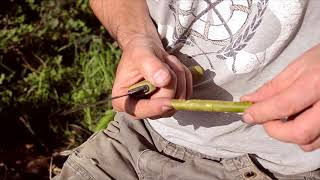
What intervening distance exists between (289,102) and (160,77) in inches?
12.4

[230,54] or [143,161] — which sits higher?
[230,54]

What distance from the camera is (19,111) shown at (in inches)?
95.8

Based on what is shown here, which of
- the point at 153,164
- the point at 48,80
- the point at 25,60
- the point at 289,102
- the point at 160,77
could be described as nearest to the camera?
the point at 289,102

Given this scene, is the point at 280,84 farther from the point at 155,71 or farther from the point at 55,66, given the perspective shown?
the point at 55,66

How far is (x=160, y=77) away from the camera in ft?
3.72

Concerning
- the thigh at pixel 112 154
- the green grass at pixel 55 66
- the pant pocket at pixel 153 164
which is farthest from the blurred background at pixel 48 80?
the pant pocket at pixel 153 164

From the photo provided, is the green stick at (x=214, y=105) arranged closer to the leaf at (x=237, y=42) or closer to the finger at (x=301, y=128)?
the finger at (x=301, y=128)

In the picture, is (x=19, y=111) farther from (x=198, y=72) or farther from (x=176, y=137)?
(x=198, y=72)

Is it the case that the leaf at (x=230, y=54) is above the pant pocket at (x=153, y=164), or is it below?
above

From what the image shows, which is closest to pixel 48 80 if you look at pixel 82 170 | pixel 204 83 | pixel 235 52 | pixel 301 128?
pixel 82 170

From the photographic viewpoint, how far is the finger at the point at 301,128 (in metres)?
0.92

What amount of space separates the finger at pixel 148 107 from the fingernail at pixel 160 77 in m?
0.04

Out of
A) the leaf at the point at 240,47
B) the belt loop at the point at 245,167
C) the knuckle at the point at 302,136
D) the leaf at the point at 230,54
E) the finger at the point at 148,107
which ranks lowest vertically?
the belt loop at the point at 245,167

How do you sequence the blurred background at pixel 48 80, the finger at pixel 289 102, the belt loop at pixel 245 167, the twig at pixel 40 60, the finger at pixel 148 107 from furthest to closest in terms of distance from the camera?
the twig at pixel 40 60 → the blurred background at pixel 48 80 → the belt loop at pixel 245 167 → the finger at pixel 148 107 → the finger at pixel 289 102
